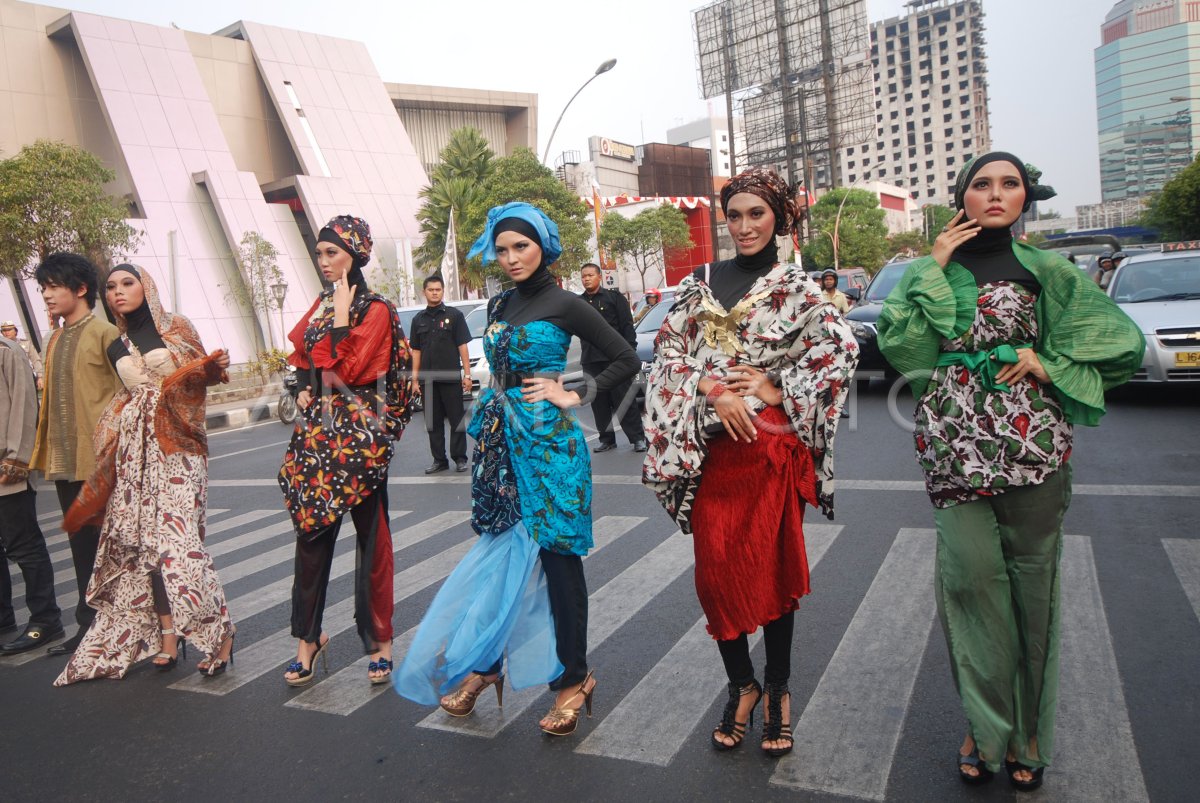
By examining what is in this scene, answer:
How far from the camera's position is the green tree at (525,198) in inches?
1516

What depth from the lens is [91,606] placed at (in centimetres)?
446

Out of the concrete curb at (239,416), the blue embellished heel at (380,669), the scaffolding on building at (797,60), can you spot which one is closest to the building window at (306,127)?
the concrete curb at (239,416)

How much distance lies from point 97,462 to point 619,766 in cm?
296

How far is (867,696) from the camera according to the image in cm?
335

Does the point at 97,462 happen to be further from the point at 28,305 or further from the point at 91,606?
the point at 28,305

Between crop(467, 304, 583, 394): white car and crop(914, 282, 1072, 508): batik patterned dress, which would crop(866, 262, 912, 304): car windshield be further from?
crop(914, 282, 1072, 508): batik patterned dress

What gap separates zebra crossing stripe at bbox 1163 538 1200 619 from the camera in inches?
163

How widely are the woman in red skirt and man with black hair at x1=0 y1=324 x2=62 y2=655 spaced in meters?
3.60

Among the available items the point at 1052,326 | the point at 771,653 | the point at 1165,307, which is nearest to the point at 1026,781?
the point at 771,653

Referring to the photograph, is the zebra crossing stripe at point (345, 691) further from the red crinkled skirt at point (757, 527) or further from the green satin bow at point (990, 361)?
the green satin bow at point (990, 361)

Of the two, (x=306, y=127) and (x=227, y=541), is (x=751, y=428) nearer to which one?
(x=227, y=541)

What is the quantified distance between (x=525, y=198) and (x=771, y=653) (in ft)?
123

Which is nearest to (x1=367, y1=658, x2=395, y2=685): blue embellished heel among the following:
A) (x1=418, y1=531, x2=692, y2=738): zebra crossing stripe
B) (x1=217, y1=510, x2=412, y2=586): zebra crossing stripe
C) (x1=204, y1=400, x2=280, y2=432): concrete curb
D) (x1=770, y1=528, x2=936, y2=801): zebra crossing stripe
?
(x1=418, y1=531, x2=692, y2=738): zebra crossing stripe

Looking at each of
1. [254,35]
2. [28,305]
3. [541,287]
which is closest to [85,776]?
[541,287]
